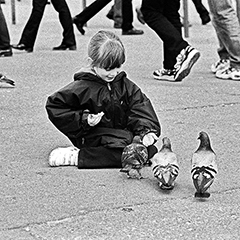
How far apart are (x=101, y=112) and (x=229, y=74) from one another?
3.59 metres

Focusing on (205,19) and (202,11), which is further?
(205,19)

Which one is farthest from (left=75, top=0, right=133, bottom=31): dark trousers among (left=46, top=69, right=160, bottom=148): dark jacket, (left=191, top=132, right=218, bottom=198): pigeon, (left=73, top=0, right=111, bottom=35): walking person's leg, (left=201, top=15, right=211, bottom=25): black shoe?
(left=191, top=132, right=218, bottom=198): pigeon

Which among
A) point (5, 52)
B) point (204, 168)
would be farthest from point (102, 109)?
point (5, 52)

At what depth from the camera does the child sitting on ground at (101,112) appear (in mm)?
5391

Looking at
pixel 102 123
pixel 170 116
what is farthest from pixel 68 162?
pixel 170 116

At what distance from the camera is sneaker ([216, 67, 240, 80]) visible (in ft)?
28.6

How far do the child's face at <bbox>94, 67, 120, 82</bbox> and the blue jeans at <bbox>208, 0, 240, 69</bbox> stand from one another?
10.7 ft

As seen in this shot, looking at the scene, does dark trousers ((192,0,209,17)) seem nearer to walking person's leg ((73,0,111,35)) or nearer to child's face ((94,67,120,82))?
walking person's leg ((73,0,111,35))

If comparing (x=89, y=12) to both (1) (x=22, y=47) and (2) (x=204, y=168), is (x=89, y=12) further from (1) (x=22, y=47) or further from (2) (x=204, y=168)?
(2) (x=204, y=168)

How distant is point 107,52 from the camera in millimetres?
5352

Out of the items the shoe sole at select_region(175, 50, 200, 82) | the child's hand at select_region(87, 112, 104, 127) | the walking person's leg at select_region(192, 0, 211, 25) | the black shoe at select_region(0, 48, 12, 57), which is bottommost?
the walking person's leg at select_region(192, 0, 211, 25)

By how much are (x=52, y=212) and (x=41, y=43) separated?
7434 mm

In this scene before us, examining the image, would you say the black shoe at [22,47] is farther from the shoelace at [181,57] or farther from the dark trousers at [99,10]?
the shoelace at [181,57]

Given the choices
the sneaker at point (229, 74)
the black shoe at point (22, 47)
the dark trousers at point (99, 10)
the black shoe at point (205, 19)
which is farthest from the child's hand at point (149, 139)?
the black shoe at point (205, 19)
